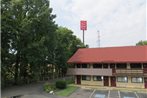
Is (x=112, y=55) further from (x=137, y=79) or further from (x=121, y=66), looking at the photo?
(x=137, y=79)

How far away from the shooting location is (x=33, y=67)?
1818 inches

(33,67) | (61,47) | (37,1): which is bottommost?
(33,67)

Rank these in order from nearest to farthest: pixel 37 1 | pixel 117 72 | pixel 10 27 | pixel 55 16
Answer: pixel 10 27, pixel 117 72, pixel 37 1, pixel 55 16

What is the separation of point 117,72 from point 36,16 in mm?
16922

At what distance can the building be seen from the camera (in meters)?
40.3


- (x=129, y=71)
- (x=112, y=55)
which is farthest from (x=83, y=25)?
(x=129, y=71)

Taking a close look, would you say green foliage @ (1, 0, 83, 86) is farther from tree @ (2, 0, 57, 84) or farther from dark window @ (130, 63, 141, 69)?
dark window @ (130, 63, 141, 69)

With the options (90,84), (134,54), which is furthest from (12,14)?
(134,54)

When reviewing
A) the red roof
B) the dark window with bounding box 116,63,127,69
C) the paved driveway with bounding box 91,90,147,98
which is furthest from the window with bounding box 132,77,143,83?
the paved driveway with bounding box 91,90,147,98

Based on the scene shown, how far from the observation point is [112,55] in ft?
145

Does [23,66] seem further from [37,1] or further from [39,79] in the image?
[37,1]

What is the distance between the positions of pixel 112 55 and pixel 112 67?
236 centimetres

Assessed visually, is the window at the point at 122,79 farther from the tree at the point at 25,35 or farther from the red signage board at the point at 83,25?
the red signage board at the point at 83,25

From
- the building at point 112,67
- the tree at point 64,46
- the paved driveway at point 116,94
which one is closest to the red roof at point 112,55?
the building at point 112,67
